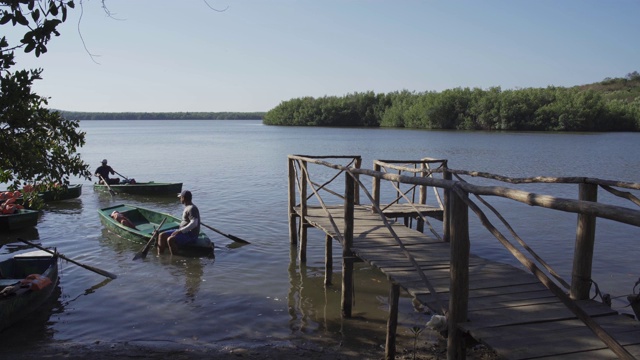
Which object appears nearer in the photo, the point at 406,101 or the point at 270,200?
the point at 270,200

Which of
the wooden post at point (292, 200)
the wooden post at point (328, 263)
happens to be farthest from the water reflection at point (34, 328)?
the wooden post at point (292, 200)

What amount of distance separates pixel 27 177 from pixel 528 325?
6034 mm

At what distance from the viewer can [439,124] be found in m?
82.2

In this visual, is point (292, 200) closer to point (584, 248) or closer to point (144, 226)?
point (144, 226)

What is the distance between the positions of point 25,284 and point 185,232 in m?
4.05

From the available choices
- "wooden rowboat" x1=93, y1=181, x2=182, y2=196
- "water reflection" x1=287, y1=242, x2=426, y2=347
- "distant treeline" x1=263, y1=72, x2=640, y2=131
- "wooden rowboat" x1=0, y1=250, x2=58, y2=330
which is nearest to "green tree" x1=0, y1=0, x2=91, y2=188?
"wooden rowboat" x1=0, y1=250, x2=58, y2=330

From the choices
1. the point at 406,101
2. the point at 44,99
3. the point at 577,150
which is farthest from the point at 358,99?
the point at 44,99

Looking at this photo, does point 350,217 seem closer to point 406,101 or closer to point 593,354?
point 593,354

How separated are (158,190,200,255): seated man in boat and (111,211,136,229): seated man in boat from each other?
2.43m

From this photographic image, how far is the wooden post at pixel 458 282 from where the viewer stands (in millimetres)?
4918

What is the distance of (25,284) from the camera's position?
26.9 ft

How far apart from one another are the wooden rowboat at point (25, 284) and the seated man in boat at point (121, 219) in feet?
13.0

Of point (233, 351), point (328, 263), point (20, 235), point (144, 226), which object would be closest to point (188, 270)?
point (328, 263)

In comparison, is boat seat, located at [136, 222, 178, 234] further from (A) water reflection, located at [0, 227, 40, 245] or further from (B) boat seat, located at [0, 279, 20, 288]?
(B) boat seat, located at [0, 279, 20, 288]
